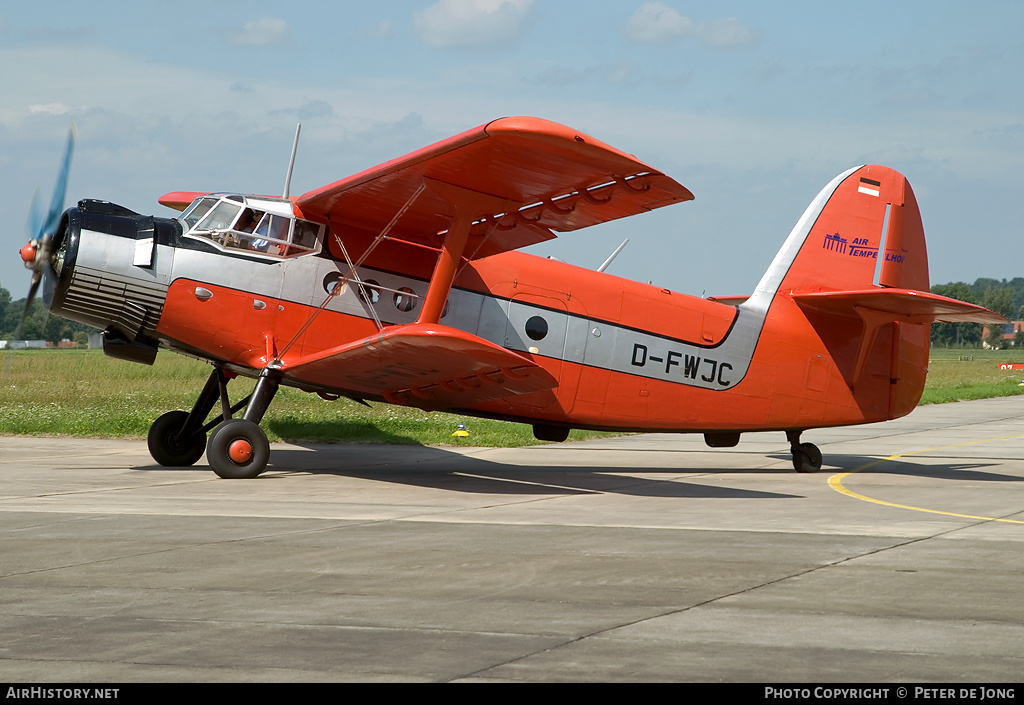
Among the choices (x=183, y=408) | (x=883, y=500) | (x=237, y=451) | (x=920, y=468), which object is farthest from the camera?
(x=183, y=408)

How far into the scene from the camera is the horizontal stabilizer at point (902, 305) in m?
12.4

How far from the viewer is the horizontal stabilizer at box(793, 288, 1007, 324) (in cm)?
1237

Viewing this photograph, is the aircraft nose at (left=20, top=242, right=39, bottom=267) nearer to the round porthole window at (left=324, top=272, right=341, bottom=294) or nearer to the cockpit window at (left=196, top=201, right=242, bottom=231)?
the cockpit window at (left=196, top=201, right=242, bottom=231)

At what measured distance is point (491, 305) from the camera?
42.7 feet

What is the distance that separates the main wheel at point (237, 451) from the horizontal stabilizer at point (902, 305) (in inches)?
305

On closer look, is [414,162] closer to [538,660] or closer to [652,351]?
[652,351]

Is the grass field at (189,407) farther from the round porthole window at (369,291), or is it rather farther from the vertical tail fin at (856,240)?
the vertical tail fin at (856,240)

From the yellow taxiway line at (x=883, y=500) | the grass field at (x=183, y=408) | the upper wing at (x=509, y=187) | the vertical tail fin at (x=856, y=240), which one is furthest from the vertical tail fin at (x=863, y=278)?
the grass field at (x=183, y=408)

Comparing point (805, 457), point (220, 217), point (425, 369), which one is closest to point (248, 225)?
point (220, 217)

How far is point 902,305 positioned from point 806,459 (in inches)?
105

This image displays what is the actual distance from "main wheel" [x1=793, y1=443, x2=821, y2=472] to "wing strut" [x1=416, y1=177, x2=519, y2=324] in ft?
19.7

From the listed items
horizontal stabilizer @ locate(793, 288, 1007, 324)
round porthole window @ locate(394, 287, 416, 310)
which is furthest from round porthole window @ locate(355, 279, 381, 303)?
horizontal stabilizer @ locate(793, 288, 1007, 324)

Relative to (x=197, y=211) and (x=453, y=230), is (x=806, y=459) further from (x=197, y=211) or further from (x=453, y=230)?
(x=197, y=211)
